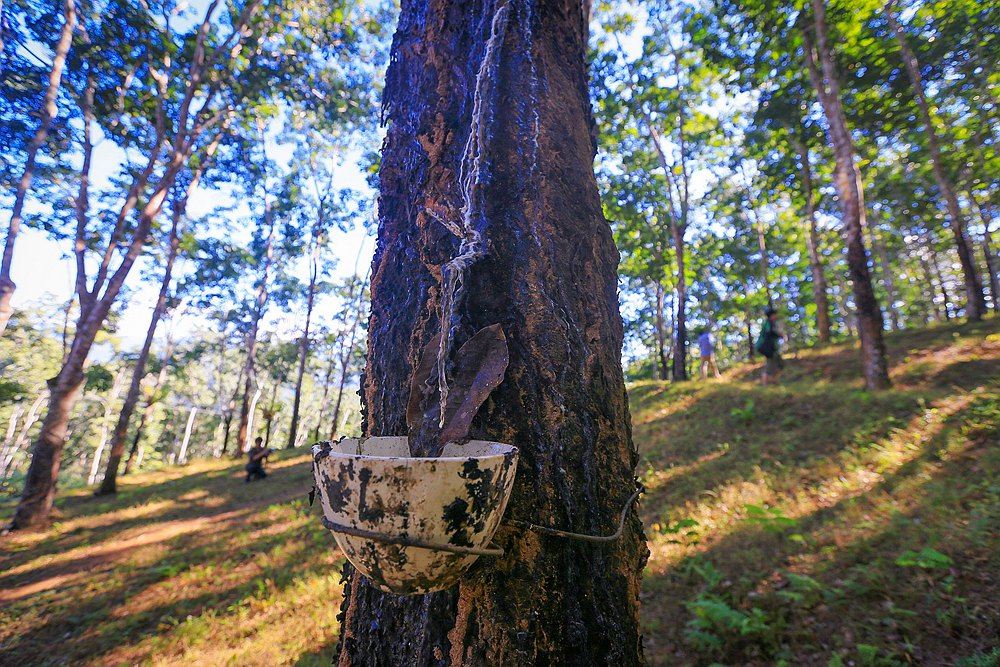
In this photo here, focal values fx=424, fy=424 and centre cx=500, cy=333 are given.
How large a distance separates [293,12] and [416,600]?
529 inches

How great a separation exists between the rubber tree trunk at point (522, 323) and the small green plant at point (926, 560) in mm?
3002

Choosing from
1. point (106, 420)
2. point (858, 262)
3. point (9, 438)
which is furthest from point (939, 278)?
point (9, 438)

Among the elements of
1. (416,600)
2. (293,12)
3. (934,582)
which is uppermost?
(293,12)

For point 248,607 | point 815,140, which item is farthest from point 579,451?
point 815,140

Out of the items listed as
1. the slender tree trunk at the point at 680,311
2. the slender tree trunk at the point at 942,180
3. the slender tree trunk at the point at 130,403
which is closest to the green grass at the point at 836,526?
the slender tree trunk at the point at 942,180

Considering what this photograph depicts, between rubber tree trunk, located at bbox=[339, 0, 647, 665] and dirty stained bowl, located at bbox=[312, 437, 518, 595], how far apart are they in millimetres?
181

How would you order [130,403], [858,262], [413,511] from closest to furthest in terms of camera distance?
[413,511], [858,262], [130,403]

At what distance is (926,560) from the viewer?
A: 2.91 meters

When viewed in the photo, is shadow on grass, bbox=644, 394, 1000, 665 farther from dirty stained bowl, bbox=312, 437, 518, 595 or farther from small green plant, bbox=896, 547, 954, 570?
dirty stained bowl, bbox=312, 437, 518, 595

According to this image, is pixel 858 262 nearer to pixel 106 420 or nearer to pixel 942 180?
pixel 942 180

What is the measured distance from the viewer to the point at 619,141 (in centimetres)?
1244

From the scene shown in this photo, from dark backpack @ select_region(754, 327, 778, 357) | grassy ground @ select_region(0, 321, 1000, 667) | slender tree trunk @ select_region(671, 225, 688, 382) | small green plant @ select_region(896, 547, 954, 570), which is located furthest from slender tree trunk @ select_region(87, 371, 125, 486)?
small green plant @ select_region(896, 547, 954, 570)

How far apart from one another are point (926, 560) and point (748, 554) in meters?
1.18

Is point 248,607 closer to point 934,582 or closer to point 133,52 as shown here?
point 934,582
